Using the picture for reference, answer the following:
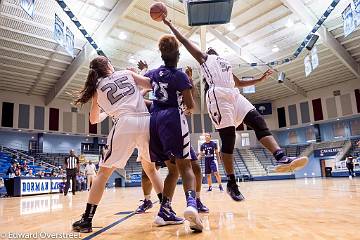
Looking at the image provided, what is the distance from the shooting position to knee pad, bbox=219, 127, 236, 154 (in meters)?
3.54

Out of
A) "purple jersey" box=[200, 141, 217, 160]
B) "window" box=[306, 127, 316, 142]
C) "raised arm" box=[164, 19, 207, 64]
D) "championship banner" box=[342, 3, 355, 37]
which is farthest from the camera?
"window" box=[306, 127, 316, 142]

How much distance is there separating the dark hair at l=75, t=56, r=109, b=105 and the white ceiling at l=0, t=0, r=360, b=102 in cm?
1146

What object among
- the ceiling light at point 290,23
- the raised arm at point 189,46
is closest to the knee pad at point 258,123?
the raised arm at point 189,46

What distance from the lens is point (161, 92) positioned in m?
2.95

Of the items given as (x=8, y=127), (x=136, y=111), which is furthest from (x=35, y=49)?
(x=136, y=111)

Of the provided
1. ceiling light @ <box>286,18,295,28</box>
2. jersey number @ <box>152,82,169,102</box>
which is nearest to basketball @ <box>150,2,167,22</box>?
jersey number @ <box>152,82,169,102</box>

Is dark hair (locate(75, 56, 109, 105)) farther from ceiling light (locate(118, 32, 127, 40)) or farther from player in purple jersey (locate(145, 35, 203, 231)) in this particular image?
ceiling light (locate(118, 32, 127, 40))

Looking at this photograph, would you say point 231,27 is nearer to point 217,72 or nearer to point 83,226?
point 217,72

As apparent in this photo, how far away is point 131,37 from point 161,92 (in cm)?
1547

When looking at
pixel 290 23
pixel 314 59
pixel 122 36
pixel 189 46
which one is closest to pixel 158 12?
pixel 189 46

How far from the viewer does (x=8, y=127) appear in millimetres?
23219

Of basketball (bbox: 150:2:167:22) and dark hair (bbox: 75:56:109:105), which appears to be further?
basketball (bbox: 150:2:167:22)

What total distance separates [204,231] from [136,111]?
4.30 feet

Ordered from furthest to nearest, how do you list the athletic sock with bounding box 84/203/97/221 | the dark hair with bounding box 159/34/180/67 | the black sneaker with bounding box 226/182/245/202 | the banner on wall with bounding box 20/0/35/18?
the banner on wall with bounding box 20/0/35/18
the black sneaker with bounding box 226/182/245/202
the dark hair with bounding box 159/34/180/67
the athletic sock with bounding box 84/203/97/221
